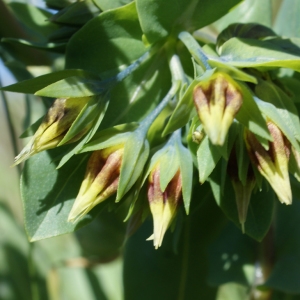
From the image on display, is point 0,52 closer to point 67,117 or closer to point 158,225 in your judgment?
point 67,117

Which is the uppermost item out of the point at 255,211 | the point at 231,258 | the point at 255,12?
the point at 255,12

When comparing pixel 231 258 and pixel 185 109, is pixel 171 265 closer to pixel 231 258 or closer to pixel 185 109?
pixel 231 258

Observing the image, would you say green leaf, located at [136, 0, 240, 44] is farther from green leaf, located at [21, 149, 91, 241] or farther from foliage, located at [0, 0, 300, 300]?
green leaf, located at [21, 149, 91, 241]

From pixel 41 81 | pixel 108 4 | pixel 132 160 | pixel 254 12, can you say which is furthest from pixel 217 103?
pixel 254 12

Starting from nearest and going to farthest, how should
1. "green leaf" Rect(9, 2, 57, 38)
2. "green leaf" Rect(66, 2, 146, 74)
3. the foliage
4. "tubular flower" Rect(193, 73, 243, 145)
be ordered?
"tubular flower" Rect(193, 73, 243, 145)
the foliage
"green leaf" Rect(66, 2, 146, 74)
"green leaf" Rect(9, 2, 57, 38)

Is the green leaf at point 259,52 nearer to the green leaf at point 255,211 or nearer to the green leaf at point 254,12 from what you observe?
the green leaf at point 255,211

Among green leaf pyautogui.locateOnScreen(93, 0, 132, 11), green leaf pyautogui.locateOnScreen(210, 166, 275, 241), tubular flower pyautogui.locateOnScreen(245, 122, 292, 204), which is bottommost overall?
green leaf pyautogui.locateOnScreen(210, 166, 275, 241)

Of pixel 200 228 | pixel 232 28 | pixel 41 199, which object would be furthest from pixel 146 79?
pixel 200 228

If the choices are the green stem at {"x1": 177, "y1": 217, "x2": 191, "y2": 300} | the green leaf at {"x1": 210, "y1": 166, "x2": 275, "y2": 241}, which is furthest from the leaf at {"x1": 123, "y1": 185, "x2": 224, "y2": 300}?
the green leaf at {"x1": 210, "y1": 166, "x2": 275, "y2": 241}
